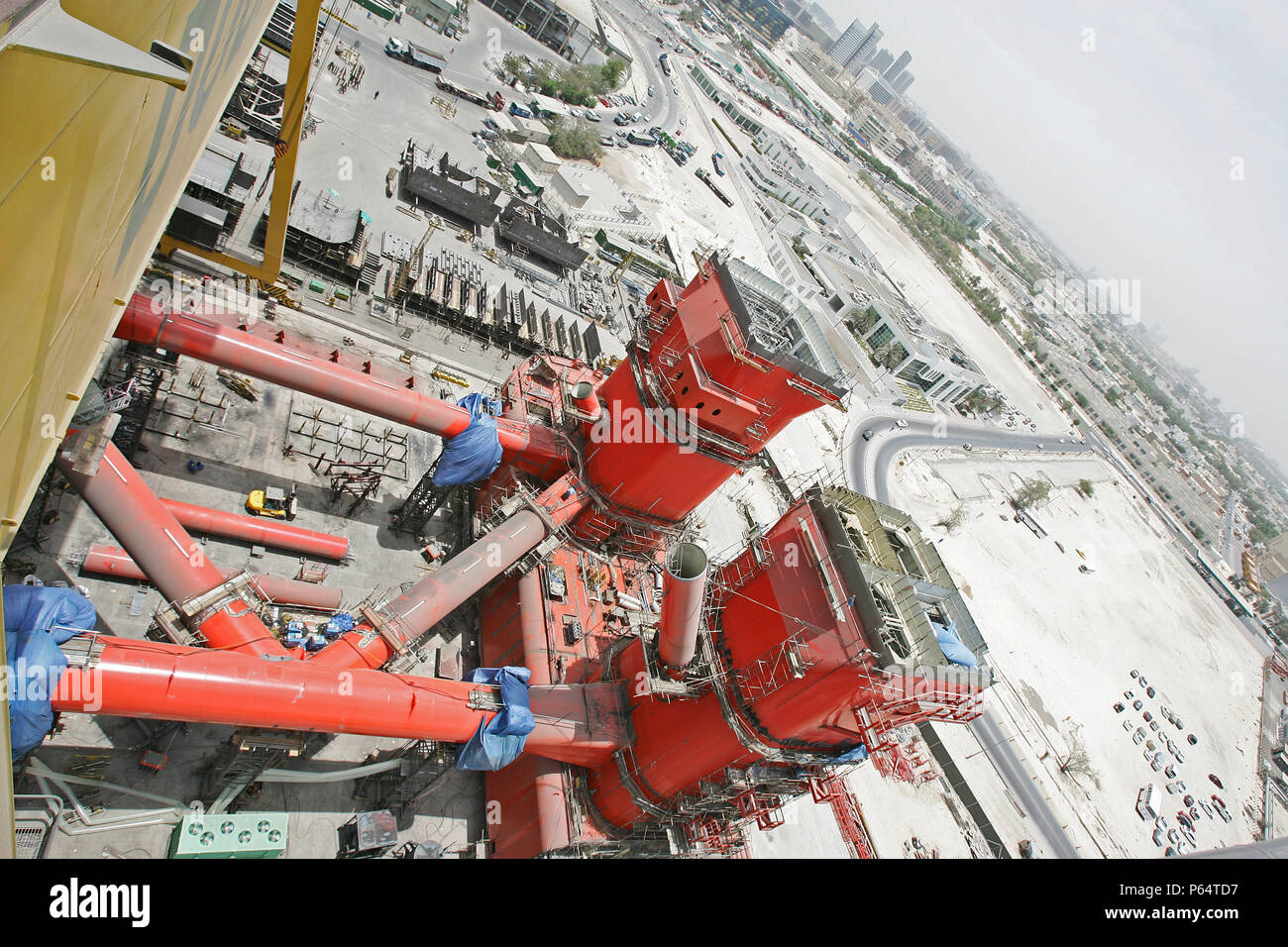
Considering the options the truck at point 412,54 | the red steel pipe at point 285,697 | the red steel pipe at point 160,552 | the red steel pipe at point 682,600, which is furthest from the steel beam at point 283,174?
the truck at point 412,54

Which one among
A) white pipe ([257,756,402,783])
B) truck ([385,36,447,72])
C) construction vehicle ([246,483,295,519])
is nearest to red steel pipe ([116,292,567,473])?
construction vehicle ([246,483,295,519])

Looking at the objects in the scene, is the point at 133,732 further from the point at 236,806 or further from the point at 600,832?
Answer: the point at 600,832

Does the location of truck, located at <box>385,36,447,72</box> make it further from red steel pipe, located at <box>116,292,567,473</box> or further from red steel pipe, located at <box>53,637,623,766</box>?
red steel pipe, located at <box>53,637,623,766</box>

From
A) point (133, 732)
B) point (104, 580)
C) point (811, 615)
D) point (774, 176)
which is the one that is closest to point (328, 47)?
point (104, 580)

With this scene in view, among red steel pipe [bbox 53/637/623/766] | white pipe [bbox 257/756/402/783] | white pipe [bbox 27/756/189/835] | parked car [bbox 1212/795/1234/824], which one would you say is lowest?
white pipe [bbox 27/756/189/835]

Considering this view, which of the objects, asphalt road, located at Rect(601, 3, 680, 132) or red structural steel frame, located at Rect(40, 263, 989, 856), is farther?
asphalt road, located at Rect(601, 3, 680, 132)

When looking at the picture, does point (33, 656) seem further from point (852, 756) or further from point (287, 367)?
point (852, 756)
